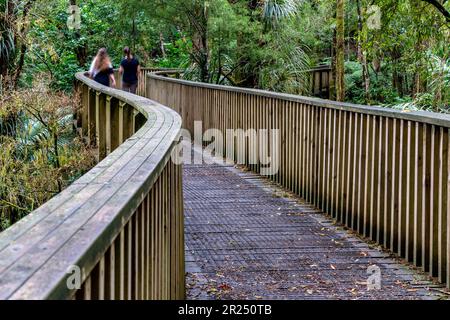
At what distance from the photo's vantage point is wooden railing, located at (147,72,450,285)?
525cm

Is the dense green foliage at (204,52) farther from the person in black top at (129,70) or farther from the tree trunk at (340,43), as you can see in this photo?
the person in black top at (129,70)

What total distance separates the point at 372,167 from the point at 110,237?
4.76 metres

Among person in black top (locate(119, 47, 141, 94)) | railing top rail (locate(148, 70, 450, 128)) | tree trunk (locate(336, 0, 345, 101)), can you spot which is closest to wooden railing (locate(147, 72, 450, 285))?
railing top rail (locate(148, 70, 450, 128))

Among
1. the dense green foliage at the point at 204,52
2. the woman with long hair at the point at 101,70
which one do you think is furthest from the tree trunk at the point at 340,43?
the woman with long hair at the point at 101,70

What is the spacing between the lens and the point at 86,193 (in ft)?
7.57

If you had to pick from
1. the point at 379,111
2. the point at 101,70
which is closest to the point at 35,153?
the point at 101,70

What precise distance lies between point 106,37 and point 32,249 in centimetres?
2597

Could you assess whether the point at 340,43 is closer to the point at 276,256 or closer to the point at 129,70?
the point at 129,70

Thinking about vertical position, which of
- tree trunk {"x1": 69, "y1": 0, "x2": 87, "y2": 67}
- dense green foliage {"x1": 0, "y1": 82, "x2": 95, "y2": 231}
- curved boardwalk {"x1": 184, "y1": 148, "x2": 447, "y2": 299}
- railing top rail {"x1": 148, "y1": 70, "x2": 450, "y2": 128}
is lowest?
curved boardwalk {"x1": 184, "y1": 148, "x2": 447, "y2": 299}

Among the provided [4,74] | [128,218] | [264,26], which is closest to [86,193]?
[128,218]

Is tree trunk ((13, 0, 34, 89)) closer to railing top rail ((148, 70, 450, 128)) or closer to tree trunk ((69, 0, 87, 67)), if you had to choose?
railing top rail ((148, 70, 450, 128))

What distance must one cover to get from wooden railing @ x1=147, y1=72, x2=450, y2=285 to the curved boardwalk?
7.8 inches

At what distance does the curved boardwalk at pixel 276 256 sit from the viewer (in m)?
4.98

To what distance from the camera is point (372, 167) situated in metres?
6.42
